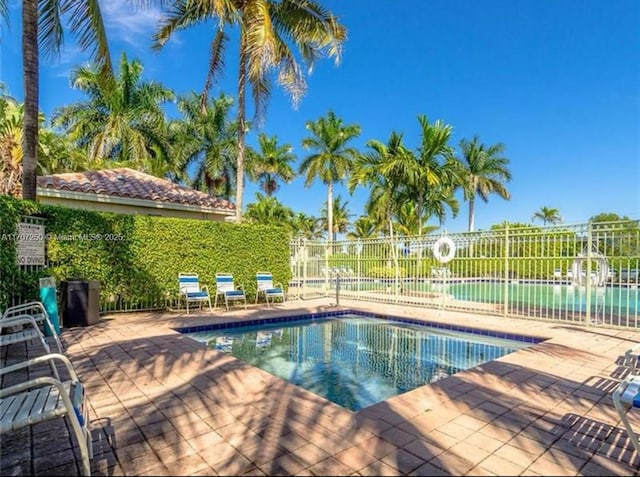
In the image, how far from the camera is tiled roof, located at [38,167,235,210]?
11.0m

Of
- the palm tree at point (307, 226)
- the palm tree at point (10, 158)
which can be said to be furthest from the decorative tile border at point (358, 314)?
the palm tree at point (307, 226)

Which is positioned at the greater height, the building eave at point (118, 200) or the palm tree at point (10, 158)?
the palm tree at point (10, 158)

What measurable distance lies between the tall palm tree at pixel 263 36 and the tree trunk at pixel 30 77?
525 cm

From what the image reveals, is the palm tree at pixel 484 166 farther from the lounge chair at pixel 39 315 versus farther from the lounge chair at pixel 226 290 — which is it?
the lounge chair at pixel 39 315

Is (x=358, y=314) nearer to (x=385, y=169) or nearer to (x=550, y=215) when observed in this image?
(x=385, y=169)

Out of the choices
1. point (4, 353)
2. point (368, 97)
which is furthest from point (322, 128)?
point (4, 353)

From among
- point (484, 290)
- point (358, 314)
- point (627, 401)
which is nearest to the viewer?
point (627, 401)

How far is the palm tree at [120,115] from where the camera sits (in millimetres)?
18844

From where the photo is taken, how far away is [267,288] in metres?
11.5

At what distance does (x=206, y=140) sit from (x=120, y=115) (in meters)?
5.81

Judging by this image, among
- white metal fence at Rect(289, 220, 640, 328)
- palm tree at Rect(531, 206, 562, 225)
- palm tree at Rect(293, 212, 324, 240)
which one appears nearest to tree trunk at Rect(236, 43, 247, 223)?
white metal fence at Rect(289, 220, 640, 328)

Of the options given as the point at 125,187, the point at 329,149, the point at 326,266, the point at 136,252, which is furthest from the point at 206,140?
the point at 136,252

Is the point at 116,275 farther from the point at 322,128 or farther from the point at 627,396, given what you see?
the point at 322,128

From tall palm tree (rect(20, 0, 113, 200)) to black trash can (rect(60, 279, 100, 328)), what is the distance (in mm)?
2084
